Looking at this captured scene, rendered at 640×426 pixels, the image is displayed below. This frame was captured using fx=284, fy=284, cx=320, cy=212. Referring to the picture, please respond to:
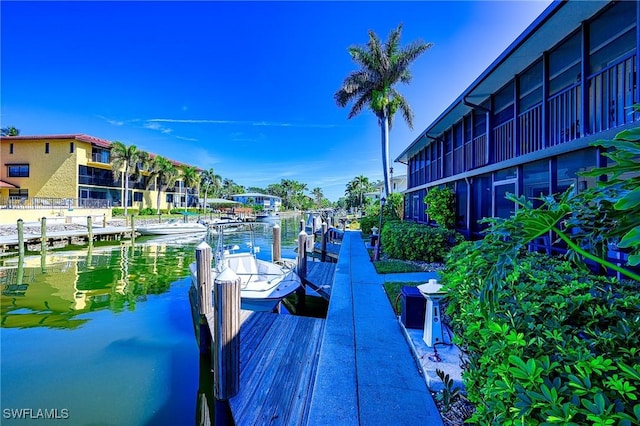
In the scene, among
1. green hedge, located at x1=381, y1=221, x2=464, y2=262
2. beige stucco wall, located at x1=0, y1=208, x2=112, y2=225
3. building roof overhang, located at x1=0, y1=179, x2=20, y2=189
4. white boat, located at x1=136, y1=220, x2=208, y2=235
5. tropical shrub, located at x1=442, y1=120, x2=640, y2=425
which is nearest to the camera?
tropical shrub, located at x1=442, y1=120, x2=640, y2=425

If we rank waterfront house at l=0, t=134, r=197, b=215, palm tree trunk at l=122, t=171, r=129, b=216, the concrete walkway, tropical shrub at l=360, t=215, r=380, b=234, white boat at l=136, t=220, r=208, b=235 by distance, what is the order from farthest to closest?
1. palm tree trunk at l=122, t=171, r=129, b=216
2. waterfront house at l=0, t=134, r=197, b=215
3. white boat at l=136, t=220, r=208, b=235
4. tropical shrub at l=360, t=215, r=380, b=234
5. the concrete walkway

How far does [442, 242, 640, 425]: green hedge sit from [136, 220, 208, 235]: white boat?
1155 inches

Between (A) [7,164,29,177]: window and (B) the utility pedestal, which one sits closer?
(B) the utility pedestal

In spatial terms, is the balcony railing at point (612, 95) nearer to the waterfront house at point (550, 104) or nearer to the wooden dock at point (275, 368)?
the waterfront house at point (550, 104)

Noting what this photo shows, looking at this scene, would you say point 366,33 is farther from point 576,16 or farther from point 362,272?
point 362,272

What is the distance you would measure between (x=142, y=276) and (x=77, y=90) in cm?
3053

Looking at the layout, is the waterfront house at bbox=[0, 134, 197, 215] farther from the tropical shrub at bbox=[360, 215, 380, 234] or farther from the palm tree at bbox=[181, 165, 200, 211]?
the tropical shrub at bbox=[360, 215, 380, 234]

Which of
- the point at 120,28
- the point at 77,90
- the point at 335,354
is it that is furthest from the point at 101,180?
the point at 335,354

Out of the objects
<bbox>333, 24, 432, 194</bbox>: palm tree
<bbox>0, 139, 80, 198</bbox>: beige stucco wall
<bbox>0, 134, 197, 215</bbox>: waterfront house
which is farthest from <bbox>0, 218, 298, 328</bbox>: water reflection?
<bbox>0, 139, 80, 198</bbox>: beige stucco wall

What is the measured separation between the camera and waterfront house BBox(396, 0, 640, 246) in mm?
5430

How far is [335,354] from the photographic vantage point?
432 centimetres

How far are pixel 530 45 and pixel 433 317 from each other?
6916 millimetres

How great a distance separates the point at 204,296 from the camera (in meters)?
5.92

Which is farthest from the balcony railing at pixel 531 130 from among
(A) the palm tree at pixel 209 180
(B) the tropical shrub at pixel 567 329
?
(A) the palm tree at pixel 209 180
